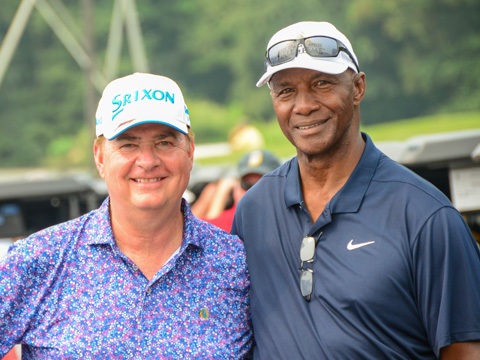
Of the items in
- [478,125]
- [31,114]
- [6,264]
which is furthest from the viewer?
[31,114]

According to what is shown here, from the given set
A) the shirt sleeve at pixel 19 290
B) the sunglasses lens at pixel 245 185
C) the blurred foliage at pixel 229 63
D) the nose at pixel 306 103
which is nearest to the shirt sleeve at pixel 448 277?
the nose at pixel 306 103

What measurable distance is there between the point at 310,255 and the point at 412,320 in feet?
1.39

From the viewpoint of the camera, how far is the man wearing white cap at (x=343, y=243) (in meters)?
2.25

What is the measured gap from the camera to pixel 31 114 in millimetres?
24328

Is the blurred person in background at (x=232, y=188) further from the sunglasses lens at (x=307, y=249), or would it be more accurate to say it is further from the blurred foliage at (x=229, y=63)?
the blurred foliage at (x=229, y=63)

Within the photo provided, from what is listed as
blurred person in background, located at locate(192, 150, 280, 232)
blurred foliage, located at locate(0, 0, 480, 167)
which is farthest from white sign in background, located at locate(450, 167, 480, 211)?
blurred foliage, located at locate(0, 0, 480, 167)

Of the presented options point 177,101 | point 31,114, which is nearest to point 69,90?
point 31,114

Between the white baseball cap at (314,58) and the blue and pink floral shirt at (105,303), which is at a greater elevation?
the white baseball cap at (314,58)

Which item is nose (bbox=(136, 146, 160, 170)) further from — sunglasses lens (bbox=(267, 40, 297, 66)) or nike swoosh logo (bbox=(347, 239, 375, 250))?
nike swoosh logo (bbox=(347, 239, 375, 250))

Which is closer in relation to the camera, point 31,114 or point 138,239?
point 138,239

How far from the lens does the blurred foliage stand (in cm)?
1367

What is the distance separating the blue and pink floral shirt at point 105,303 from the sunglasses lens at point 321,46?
870 mm

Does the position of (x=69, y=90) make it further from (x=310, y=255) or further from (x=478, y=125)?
(x=310, y=255)

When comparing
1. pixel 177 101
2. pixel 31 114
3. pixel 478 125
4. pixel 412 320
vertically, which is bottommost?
pixel 412 320
